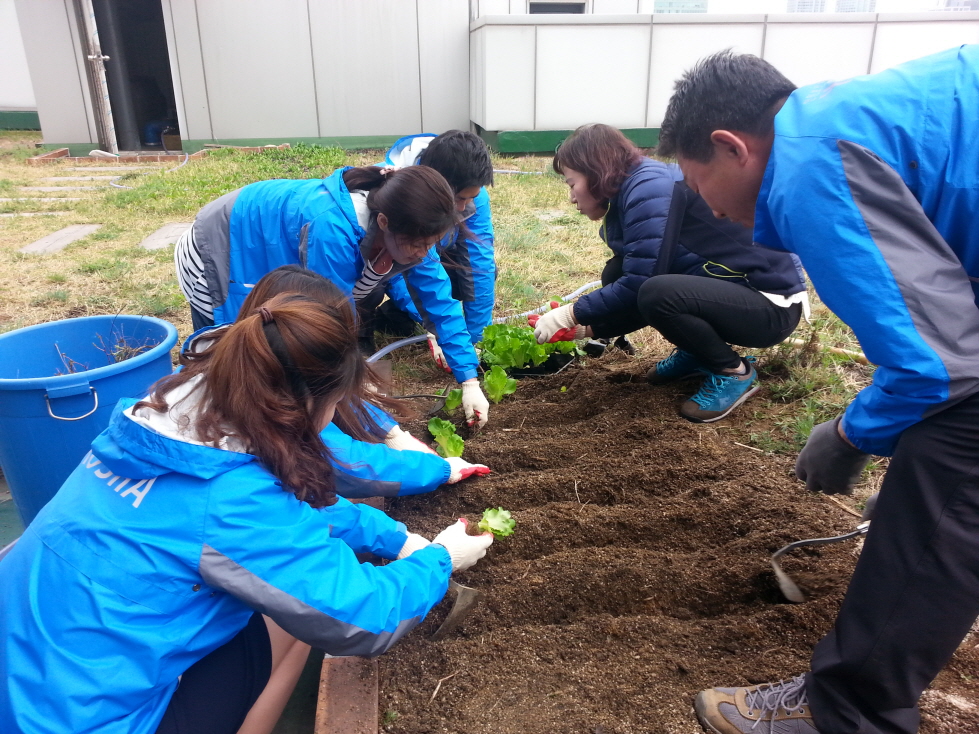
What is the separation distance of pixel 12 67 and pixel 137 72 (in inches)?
123

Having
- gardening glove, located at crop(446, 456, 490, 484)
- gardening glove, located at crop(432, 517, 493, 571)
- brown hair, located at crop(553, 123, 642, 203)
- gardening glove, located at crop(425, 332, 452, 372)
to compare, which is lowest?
gardening glove, located at crop(425, 332, 452, 372)

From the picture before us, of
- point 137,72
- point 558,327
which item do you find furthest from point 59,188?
point 558,327

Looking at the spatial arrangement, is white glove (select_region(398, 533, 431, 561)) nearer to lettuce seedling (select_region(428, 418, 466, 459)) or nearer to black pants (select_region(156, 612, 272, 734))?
black pants (select_region(156, 612, 272, 734))

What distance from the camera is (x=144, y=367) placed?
7.62ft

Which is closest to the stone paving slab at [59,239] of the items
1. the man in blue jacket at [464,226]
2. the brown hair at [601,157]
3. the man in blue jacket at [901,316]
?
the man in blue jacket at [464,226]

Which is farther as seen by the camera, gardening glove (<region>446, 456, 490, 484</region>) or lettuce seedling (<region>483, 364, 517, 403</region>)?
lettuce seedling (<region>483, 364, 517, 403</region>)

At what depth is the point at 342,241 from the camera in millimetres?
2516

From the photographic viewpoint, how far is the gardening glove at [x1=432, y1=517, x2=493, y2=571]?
75.1 inches

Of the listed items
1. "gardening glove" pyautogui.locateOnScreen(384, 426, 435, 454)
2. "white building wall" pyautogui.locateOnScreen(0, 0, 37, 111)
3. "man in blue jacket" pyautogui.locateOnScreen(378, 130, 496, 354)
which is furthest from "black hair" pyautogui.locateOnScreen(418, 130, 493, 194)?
"white building wall" pyautogui.locateOnScreen(0, 0, 37, 111)

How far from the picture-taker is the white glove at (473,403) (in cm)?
289

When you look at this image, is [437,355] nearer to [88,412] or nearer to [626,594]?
[88,412]

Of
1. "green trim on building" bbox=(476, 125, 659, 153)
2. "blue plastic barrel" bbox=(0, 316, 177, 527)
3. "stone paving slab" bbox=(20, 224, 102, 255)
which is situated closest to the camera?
"blue plastic barrel" bbox=(0, 316, 177, 527)

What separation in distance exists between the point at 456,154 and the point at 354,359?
193cm

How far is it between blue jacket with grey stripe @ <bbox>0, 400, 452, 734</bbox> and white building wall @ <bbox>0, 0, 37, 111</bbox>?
1616cm
